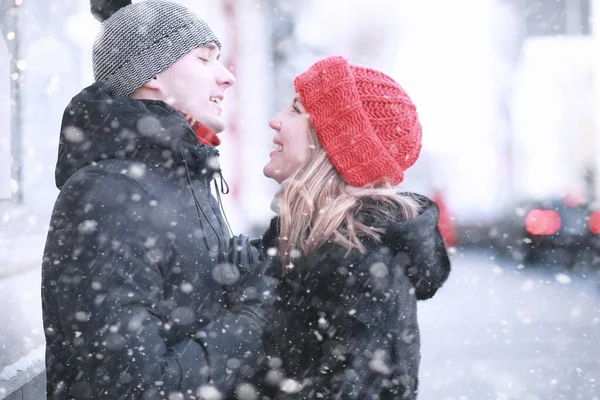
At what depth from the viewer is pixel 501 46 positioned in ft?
76.6

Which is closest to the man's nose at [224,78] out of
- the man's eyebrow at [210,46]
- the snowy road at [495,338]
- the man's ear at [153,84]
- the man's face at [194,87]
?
the man's face at [194,87]

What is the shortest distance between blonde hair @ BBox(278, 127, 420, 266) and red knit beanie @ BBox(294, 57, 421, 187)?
6cm

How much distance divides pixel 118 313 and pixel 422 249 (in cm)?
109

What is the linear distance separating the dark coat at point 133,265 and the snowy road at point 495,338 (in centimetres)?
112

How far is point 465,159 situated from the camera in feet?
70.8

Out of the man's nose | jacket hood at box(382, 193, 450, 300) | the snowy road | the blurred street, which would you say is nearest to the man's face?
the man's nose

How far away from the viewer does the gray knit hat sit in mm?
2732

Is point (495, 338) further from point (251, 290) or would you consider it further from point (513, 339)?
point (251, 290)

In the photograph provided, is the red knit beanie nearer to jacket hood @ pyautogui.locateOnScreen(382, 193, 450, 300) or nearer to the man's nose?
jacket hood @ pyautogui.locateOnScreen(382, 193, 450, 300)

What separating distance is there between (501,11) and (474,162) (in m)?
5.68

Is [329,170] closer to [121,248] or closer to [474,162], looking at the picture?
[121,248]

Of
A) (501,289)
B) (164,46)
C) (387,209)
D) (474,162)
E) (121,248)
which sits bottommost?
(474,162)

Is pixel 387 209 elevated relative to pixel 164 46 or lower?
lower

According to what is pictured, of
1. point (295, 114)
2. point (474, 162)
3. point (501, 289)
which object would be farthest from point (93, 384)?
point (474, 162)
